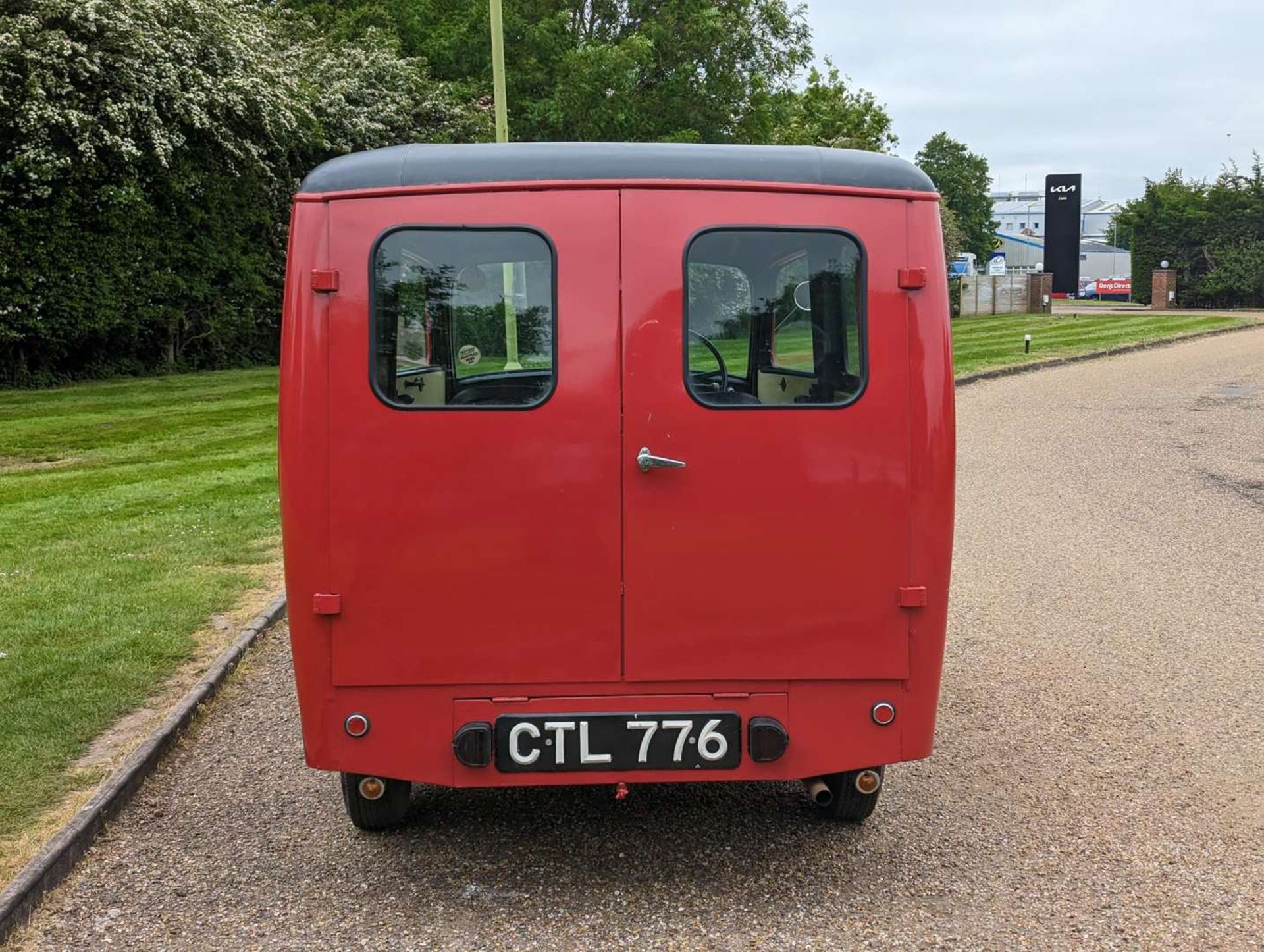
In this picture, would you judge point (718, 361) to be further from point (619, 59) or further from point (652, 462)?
point (619, 59)

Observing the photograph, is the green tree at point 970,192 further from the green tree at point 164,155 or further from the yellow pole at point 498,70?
the yellow pole at point 498,70

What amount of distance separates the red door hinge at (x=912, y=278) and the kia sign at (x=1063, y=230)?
6382 centimetres

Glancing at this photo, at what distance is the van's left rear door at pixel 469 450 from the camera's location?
375cm

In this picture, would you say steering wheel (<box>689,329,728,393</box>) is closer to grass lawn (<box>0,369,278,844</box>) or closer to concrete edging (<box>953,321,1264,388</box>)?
grass lawn (<box>0,369,278,844</box>)

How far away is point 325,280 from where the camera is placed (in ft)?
12.2

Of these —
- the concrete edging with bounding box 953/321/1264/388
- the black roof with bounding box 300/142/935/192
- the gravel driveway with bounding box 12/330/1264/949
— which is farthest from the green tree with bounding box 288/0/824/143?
the black roof with bounding box 300/142/935/192

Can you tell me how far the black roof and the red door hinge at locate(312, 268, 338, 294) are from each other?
253mm

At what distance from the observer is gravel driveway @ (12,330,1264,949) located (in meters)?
3.71

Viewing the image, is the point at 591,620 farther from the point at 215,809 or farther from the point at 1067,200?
the point at 1067,200

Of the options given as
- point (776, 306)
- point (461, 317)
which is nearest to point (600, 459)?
point (461, 317)

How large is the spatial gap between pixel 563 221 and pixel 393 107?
78.9 feet

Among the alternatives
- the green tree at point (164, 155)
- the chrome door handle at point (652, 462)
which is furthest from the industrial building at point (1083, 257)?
the chrome door handle at point (652, 462)

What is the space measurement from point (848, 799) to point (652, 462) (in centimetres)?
149

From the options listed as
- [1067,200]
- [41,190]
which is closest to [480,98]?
[41,190]
